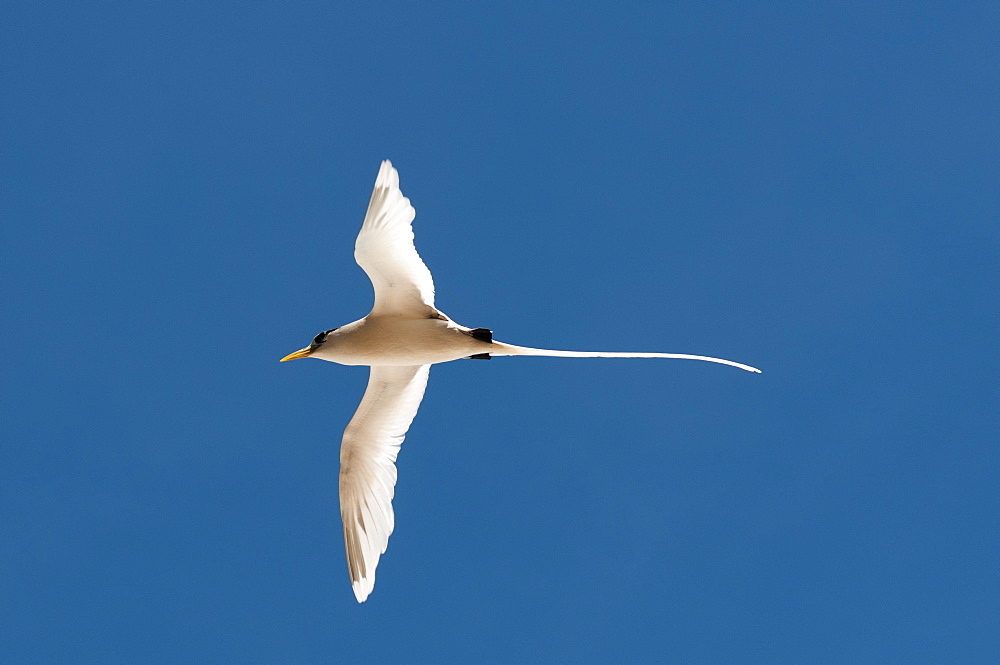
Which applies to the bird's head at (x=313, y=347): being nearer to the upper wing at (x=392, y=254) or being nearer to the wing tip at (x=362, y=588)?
the upper wing at (x=392, y=254)

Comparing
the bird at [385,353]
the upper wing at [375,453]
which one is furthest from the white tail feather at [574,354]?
the upper wing at [375,453]

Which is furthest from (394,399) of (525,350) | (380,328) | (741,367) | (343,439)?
(741,367)

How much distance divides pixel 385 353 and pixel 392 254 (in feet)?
A: 5.84

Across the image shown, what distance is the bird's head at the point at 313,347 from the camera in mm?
14070

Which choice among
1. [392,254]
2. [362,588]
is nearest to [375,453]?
[362,588]

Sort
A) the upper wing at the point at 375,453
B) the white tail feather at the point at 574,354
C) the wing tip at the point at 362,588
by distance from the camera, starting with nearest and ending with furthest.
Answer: the white tail feather at the point at 574,354, the wing tip at the point at 362,588, the upper wing at the point at 375,453

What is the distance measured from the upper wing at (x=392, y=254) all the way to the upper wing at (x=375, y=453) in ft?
6.43

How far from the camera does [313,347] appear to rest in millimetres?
14172

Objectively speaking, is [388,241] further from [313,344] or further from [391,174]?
[313,344]

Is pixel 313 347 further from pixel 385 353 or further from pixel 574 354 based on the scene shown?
pixel 574 354

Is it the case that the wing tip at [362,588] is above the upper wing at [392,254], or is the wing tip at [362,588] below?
below

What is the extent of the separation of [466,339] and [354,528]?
4.00 meters

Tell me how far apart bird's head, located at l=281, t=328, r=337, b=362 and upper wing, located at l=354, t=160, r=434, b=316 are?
91 cm

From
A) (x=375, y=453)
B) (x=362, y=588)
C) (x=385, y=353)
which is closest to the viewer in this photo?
(x=385, y=353)
